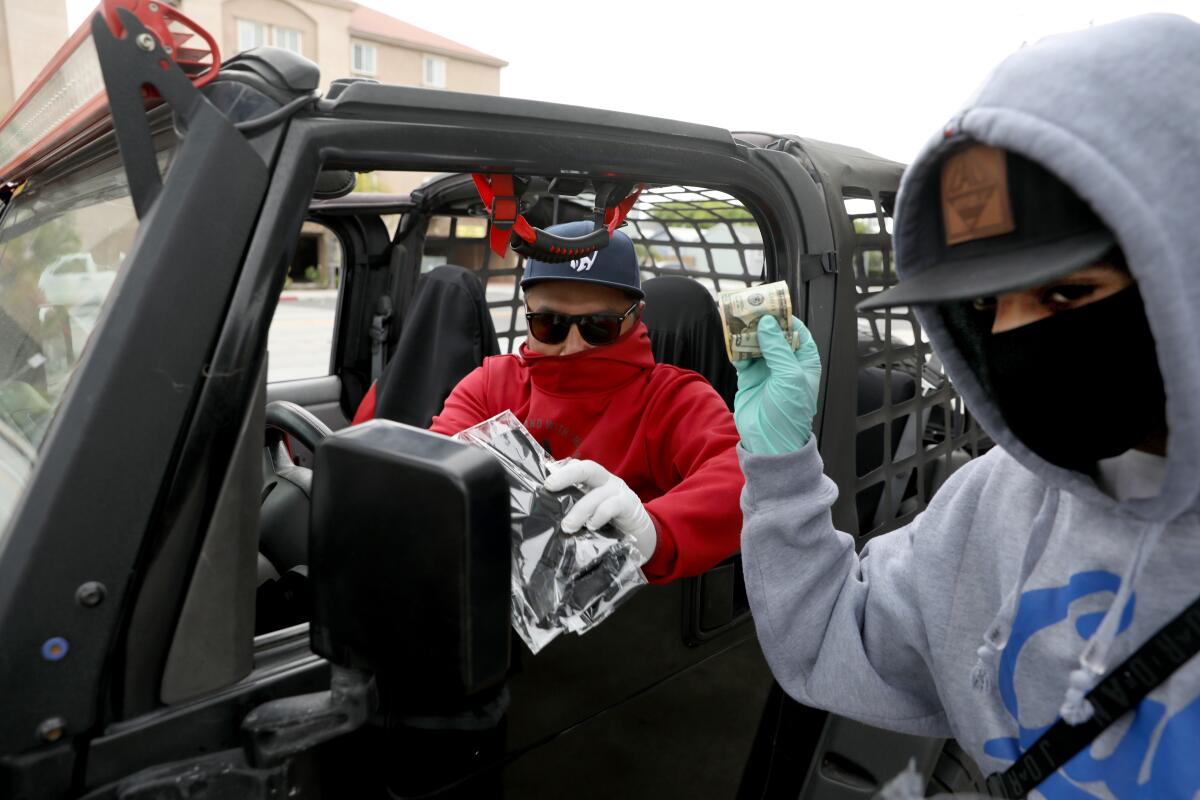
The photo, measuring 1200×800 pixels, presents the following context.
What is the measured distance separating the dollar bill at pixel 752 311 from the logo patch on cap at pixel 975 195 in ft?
1.34

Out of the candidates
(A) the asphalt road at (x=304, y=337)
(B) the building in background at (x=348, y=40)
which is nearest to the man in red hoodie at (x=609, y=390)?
(A) the asphalt road at (x=304, y=337)

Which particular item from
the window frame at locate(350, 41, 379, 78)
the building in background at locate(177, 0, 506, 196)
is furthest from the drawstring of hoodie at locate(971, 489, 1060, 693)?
the window frame at locate(350, 41, 379, 78)

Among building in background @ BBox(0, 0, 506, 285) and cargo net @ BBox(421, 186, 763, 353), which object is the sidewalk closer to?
building in background @ BBox(0, 0, 506, 285)

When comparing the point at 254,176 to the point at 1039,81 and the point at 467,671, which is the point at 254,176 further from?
the point at 1039,81

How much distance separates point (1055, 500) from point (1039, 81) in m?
0.52

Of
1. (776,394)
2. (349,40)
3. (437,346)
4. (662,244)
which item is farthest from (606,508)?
(349,40)

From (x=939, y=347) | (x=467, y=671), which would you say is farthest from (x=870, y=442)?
(x=467, y=671)

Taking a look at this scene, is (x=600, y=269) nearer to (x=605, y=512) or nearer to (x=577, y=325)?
(x=577, y=325)

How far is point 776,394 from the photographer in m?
1.22

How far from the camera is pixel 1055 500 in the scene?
1.02 m

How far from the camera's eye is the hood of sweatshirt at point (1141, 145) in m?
0.72

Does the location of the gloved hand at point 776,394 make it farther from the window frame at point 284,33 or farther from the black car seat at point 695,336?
the window frame at point 284,33

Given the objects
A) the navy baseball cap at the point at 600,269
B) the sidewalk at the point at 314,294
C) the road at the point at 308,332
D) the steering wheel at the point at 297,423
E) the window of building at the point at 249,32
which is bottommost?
the sidewalk at the point at 314,294

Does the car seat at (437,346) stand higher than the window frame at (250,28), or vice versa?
the window frame at (250,28)
